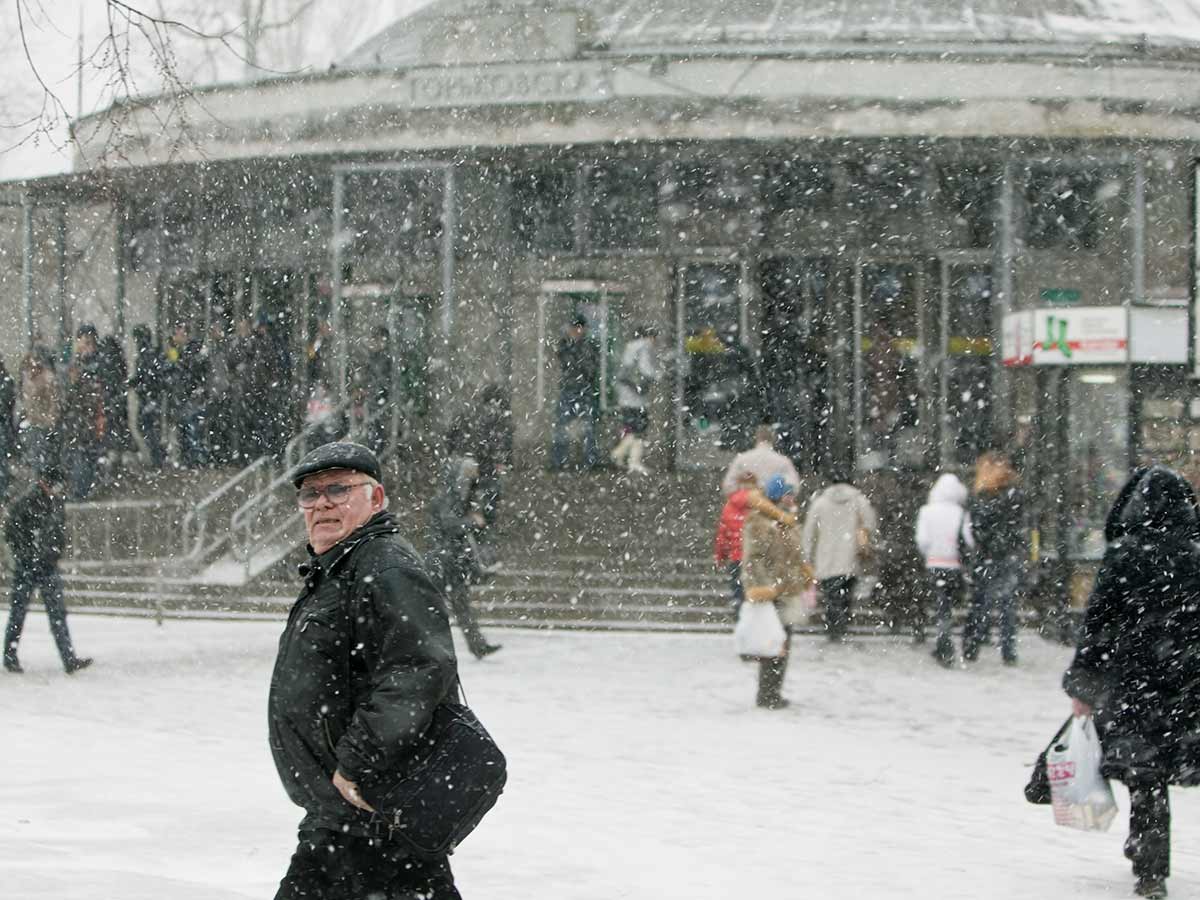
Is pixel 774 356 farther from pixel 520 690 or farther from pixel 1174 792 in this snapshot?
pixel 1174 792

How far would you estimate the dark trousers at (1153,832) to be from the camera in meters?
6.78

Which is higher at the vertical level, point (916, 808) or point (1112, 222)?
point (1112, 222)

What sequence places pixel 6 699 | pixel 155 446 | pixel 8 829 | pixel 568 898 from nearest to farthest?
pixel 568 898
pixel 8 829
pixel 6 699
pixel 155 446

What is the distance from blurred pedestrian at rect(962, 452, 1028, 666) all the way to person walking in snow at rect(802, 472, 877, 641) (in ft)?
3.78

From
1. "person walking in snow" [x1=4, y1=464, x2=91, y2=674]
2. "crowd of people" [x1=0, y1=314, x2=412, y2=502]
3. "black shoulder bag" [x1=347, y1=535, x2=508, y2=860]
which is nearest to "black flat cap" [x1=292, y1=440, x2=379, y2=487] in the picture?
"black shoulder bag" [x1=347, y1=535, x2=508, y2=860]

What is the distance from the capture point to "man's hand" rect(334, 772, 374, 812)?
13.1 ft

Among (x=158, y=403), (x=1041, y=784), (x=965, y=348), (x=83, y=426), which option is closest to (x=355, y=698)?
(x=1041, y=784)

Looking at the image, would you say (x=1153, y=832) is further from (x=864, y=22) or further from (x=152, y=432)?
(x=864, y=22)

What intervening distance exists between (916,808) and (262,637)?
8.22 meters

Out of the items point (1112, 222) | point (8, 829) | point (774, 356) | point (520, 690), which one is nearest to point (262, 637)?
point (520, 690)

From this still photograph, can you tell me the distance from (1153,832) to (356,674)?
3760mm

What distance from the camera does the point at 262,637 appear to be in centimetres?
1581

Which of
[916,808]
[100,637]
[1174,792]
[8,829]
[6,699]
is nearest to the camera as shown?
[8,829]

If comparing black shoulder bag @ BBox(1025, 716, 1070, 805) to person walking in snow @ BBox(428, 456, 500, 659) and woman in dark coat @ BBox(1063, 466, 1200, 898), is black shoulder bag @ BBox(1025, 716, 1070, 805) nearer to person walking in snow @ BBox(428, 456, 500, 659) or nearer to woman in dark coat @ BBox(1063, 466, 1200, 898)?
woman in dark coat @ BBox(1063, 466, 1200, 898)
